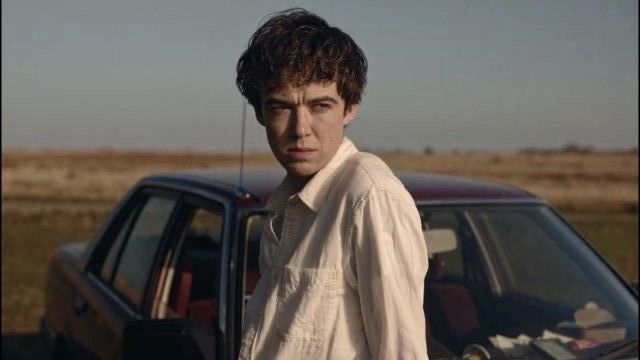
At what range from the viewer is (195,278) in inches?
158

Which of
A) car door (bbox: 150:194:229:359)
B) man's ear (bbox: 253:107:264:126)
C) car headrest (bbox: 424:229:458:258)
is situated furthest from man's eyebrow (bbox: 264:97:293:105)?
car headrest (bbox: 424:229:458:258)

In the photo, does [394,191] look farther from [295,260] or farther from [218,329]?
[218,329]

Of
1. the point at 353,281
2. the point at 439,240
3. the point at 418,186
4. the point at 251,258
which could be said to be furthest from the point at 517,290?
the point at 353,281

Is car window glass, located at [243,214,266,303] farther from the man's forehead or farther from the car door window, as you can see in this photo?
the man's forehead

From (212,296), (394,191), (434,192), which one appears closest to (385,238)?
(394,191)

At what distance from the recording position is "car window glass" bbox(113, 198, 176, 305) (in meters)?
3.76

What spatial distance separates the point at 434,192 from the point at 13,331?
18.0 feet

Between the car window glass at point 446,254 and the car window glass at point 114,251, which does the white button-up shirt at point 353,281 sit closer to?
the car window glass at point 446,254

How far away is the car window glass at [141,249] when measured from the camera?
148 inches

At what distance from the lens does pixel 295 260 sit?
155 cm

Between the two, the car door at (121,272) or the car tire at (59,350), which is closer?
the car door at (121,272)

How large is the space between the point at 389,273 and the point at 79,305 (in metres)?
3.14

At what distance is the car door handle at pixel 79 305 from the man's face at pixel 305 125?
9.04 ft

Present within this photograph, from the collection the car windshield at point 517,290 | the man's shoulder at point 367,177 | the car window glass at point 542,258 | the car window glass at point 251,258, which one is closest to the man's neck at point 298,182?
the man's shoulder at point 367,177
